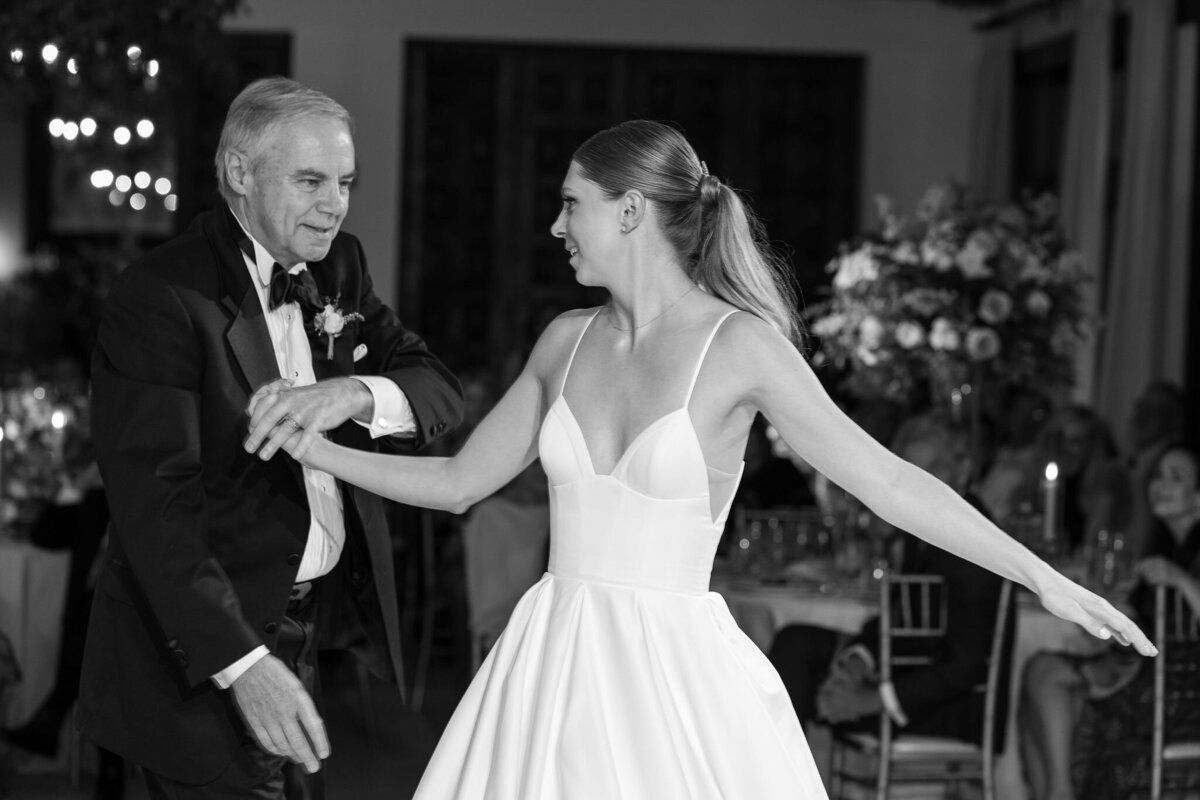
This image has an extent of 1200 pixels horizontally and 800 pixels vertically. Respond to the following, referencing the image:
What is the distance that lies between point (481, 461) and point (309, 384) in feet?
0.99

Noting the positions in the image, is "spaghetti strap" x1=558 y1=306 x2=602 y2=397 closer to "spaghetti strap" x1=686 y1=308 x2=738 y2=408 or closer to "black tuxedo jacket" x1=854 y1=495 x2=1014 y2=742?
"spaghetti strap" x1=686 y1=308 x2=738 y2=408

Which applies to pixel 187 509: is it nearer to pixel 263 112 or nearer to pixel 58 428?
pixel 263 112

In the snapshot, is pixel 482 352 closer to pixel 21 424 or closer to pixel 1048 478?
pixel 21 424

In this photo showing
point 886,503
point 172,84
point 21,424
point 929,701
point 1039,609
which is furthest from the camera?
point 21,424

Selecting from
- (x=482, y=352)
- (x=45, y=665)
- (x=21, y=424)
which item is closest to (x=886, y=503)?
(x=45, y=665)

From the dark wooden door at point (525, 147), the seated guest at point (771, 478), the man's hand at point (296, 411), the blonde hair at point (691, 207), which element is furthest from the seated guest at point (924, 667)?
the dark wooden door at point (525, 147)

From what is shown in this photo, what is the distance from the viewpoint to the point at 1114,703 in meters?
5.13

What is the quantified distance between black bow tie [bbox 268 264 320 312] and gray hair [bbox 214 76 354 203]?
16 centimetres

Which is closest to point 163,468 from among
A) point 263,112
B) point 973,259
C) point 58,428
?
point 263,112

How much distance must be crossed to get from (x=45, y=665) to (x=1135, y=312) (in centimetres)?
562

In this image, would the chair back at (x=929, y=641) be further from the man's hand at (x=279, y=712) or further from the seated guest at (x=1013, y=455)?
the man's hand at (x=279, y=712)

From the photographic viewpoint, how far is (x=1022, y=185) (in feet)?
34.2

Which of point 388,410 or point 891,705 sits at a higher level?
point 388,410

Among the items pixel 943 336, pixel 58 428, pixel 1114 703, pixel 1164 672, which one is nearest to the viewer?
pixel 1164 672
